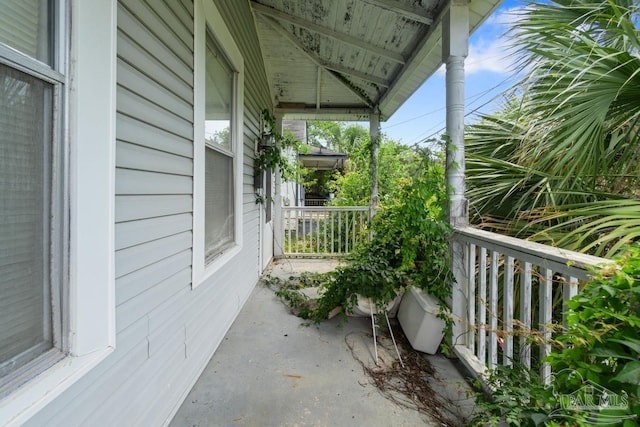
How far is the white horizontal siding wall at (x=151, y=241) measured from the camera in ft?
3.89

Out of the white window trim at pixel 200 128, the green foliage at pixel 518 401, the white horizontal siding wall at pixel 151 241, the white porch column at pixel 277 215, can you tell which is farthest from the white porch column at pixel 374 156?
the green foliage at pixel 518 401

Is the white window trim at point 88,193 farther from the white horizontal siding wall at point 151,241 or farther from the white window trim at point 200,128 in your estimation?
the white window trim at point 200,128

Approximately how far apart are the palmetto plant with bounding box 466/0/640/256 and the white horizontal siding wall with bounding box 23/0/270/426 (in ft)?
6.30

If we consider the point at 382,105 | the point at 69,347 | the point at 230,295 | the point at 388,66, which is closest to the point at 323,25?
the point at 388,66

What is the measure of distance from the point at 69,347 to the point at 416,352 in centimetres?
217

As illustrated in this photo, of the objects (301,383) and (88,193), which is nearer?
(88,193)

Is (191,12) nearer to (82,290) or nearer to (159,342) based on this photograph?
(82,290)

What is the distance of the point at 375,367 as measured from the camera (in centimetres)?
217

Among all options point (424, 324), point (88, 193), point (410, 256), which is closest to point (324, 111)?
point (410, 256)

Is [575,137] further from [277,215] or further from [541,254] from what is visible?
[277,215]

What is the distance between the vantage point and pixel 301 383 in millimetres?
1978

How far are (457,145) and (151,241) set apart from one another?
210 centimetres

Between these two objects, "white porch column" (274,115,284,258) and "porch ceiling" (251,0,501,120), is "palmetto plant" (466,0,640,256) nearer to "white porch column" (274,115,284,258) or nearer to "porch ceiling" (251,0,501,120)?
"porch ceiling" (251,0,501,120)

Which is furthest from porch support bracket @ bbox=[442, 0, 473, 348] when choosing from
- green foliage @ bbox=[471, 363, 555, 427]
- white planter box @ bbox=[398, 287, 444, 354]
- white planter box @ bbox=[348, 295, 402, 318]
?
green foliage @ bbox=[471, 363, 555, 427]
